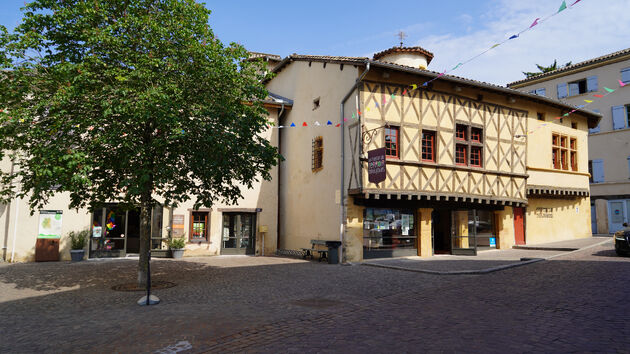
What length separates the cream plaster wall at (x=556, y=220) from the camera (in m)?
19.4

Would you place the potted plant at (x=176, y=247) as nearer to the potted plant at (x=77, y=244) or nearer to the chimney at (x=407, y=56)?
the potted plant at (x=77, y=244)

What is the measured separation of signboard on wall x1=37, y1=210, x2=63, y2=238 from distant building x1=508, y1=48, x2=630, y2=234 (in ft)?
98.5

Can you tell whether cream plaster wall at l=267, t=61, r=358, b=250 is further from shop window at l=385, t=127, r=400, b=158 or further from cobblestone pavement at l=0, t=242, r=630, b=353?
cobblestone pavement at l=0, t=242, r=630, b=353

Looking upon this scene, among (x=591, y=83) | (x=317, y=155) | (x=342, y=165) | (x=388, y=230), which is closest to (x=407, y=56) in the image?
(x=317, y=155)

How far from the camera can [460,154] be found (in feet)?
52.9

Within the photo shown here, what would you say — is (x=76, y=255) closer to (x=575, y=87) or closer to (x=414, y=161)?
(x=414, y=161)

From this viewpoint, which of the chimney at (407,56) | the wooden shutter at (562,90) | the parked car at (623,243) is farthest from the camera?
the wooden shutter at (562,90)

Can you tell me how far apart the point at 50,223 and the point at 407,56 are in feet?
53.8

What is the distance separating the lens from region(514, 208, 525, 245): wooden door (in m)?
18.9

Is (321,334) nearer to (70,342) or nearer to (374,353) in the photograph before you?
(374,353)

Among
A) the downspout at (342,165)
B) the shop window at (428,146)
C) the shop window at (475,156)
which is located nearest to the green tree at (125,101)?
the downspout at (342,165)

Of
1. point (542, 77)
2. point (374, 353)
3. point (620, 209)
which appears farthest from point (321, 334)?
point (542, 77)

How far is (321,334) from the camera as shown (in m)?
5.51

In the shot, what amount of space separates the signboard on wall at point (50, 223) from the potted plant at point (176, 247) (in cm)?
404
